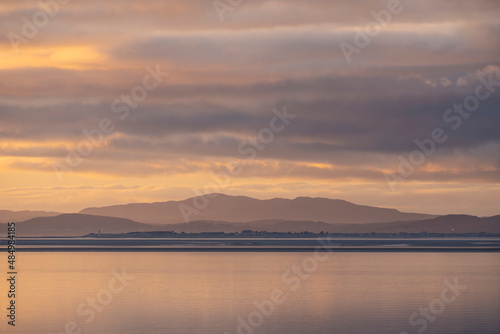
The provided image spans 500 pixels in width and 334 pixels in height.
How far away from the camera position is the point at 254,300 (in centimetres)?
4862

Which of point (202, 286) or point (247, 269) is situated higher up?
point (247, 269)

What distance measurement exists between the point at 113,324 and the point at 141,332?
331 centimetres

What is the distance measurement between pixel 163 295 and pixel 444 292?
57.7ft

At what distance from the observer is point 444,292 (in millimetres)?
54000

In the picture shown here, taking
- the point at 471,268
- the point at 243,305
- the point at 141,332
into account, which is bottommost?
the point at 141,332

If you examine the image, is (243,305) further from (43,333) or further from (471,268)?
(471,268)

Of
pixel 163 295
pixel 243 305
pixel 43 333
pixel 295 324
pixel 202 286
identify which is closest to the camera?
pixel 43 333

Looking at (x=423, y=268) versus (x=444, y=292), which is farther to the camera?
(x=423, y=268)

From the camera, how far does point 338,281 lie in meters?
61.5

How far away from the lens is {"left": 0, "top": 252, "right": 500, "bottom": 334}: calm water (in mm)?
38344

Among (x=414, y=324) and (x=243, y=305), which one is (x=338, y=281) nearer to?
(x=243, y=305)

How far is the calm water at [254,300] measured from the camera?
38344 mm

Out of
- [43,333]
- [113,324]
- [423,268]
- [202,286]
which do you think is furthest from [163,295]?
[423,268]

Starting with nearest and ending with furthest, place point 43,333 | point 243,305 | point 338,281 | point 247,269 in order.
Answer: point 43,333 → point 243,305 → point 338,281 → point 247,269
